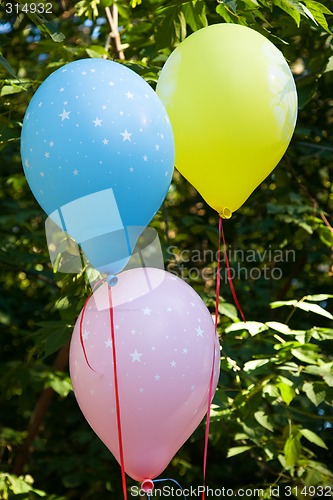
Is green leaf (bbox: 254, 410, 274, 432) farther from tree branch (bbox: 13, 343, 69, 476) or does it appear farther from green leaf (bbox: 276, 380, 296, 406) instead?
tree branch (bbox: 13, 343, 69, 476)

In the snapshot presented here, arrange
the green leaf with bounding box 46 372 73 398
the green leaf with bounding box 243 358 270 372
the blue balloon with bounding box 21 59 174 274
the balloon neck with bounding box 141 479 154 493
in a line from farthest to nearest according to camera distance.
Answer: the green leaf with bounding box 46 372 73 398 → the green leaf with bounding box 243 358 270 372 → the balloon neck with bounding box 141 479 154 493 → the blue balloon with bounding box 21 59 174 274

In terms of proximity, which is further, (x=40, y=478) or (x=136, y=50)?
(x=40, y=478)

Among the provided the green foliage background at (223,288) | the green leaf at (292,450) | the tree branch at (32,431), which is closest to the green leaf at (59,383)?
the green foliage background at (223,288)

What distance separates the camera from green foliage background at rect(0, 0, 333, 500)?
2.03m

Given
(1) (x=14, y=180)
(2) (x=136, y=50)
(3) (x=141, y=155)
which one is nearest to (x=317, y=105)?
(2) (x=136, y=50)

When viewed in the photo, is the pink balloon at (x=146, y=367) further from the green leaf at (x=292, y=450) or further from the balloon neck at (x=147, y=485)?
the green leaf at (x=292, y=450)

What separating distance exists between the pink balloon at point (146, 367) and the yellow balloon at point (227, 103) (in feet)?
0.92

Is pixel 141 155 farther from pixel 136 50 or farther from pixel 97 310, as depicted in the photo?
pixel 136 50

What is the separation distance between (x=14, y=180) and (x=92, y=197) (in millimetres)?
1537

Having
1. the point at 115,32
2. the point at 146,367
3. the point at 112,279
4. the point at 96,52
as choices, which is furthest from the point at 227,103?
the point at 115,32

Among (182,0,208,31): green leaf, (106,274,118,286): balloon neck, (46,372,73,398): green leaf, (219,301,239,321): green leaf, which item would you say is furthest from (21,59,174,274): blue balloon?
(46,372,73,398): green leaf

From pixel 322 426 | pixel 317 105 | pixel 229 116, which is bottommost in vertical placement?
pixel 322 426

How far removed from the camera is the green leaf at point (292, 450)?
2.12 m

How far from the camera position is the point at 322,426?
2.53 m
